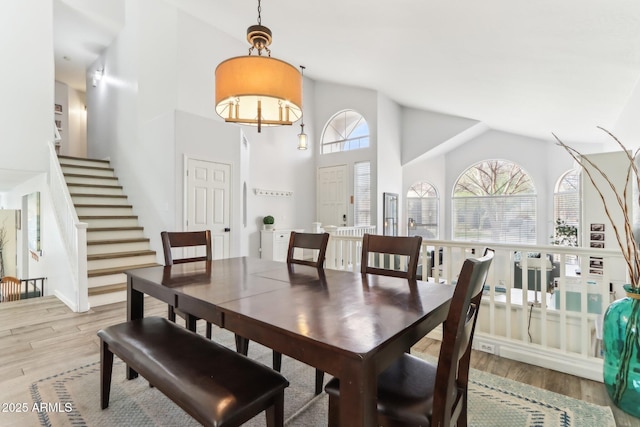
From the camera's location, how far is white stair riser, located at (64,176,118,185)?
5.64m

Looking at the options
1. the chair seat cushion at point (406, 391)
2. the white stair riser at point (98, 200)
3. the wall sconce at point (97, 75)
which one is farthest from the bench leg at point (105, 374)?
the wall sconce at point (97, 75)

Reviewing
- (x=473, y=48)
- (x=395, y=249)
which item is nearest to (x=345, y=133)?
(x=473, y=48)

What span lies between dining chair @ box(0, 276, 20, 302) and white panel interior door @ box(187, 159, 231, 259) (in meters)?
2.68

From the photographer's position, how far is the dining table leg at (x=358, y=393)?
895 mm

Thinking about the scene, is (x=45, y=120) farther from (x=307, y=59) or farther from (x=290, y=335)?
(x=290, y=335)

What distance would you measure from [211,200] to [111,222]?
1.78m

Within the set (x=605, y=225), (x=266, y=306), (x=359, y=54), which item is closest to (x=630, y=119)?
(x=605, y=225)

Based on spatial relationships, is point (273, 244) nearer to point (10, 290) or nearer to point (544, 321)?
point (10, 290)

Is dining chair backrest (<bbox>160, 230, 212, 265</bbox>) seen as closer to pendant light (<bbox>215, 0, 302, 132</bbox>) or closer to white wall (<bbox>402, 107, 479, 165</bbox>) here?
pendant light (<bbox>215, 0, 302, 132</bbox>)

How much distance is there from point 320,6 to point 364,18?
0.52 m

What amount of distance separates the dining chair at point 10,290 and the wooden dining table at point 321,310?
4.30 meters

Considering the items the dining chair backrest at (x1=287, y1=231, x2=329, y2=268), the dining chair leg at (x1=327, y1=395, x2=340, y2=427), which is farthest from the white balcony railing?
the dining chair leg at (x1=327, y1=395, x2=340, y2=427)

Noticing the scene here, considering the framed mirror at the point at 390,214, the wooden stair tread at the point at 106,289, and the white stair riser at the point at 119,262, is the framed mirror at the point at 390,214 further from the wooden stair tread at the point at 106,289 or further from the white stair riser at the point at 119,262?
the wooden stair tread at the point at 106,289

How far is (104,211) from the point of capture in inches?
215
